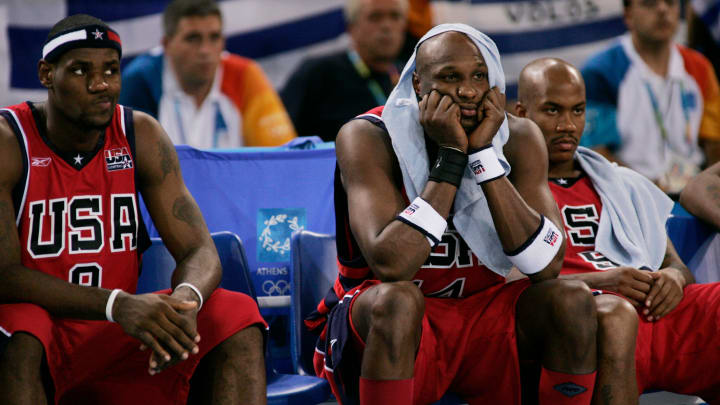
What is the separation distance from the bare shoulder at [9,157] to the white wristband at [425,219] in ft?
3.91

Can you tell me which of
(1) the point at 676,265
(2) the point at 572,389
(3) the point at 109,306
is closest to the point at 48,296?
(3) the point at 109,306

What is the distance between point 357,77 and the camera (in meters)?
5.13

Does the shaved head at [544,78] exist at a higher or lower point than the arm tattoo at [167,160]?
higher

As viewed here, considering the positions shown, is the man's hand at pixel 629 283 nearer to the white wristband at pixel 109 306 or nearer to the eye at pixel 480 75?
the eye at pixel 480 75

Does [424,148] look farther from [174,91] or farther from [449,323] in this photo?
[174,91]

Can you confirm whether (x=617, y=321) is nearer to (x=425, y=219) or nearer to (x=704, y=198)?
(x=425, y=219)

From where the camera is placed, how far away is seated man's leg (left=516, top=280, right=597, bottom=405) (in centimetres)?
261

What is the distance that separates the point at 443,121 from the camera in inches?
110

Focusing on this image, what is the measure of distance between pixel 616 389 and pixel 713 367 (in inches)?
25.6

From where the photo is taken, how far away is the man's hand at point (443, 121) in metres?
2.80

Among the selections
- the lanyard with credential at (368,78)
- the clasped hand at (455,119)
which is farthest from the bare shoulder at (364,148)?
the lanyard with credential at (368,78)

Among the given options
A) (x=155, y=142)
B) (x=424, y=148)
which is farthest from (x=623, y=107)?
(x=155, y=142)

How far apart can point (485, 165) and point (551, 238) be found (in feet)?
0.98

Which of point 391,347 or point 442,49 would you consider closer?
point 391,347
